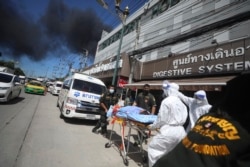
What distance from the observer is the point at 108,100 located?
7.03 meters

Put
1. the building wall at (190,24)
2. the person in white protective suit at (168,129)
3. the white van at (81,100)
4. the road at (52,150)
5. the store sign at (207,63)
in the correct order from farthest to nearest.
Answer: the building wall at (190,24) < the white van at (81,100) < the store sign at (207,63) < the road at (52,150) < the person in white protective suit at (168,129)

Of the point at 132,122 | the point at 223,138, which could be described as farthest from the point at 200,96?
the point at 223,138

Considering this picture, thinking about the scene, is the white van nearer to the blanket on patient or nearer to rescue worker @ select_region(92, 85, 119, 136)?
rescue worker @ select_region(92, 85, 119, 136)

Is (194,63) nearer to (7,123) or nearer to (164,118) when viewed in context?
(164,118)

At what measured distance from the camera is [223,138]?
3.06 ft

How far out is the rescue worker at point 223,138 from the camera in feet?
2.88

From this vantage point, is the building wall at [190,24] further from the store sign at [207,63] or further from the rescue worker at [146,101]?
the rescue worker at [146,101]

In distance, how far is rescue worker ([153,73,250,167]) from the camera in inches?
34.6

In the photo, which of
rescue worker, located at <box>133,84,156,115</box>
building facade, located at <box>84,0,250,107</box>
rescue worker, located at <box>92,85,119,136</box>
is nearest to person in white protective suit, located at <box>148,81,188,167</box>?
rescue worker, located at <box>133,84,156,115</box>

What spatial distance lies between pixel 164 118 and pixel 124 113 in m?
1.89

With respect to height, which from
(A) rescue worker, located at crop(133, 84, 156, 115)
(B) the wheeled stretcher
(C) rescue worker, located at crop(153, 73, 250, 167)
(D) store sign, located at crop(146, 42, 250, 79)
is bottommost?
(B) the wheeled stretcher

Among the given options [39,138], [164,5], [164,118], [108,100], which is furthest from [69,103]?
[164,5]

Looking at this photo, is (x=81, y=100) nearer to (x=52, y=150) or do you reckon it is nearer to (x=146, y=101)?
(x=146, y=101)

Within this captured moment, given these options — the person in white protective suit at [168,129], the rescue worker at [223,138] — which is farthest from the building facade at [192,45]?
the rescue worker at [223,138]
